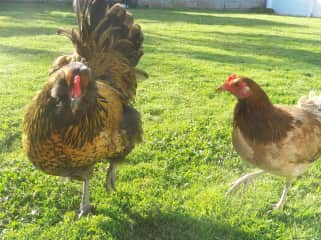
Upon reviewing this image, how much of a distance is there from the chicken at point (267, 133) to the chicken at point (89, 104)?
106cm

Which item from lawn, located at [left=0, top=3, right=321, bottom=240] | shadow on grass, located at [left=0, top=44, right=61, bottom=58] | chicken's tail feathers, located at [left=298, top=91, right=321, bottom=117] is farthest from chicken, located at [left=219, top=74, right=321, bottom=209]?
shadow on grass, located at [left=0, top=44, right=61, bottom=58]

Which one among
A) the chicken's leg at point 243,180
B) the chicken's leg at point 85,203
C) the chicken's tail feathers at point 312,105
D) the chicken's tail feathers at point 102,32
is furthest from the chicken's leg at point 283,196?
the chicken's tail feathers at point 102,32

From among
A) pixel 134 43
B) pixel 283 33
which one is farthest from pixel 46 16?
pixel 134 43

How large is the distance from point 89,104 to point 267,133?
1675 mm

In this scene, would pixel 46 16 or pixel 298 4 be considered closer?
pixel 46 16

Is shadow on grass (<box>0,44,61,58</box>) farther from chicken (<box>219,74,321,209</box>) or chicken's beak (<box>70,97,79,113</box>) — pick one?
chicken's beak (<box>70,97,79,113</box>)

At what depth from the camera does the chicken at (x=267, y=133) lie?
3613 mm

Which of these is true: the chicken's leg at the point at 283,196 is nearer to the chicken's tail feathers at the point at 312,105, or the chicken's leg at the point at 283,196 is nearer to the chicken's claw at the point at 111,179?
the chicken's tail feathers at the point at 312,105

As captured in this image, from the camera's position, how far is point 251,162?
380 centimetres

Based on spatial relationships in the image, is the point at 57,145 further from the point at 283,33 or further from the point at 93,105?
the point at 283,33

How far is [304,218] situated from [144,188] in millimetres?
1693

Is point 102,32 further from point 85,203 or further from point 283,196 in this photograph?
point 283,196

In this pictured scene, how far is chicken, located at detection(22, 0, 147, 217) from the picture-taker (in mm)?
3012

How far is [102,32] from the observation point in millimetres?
4207
